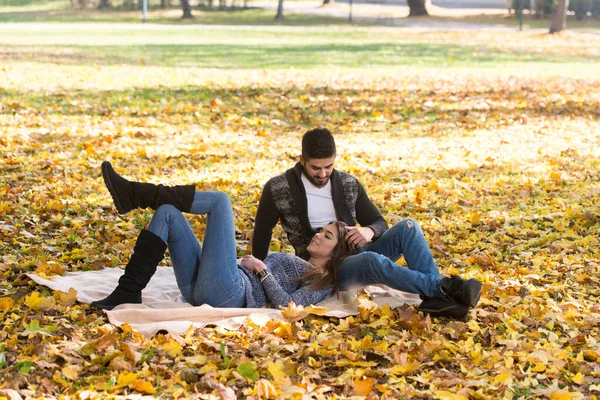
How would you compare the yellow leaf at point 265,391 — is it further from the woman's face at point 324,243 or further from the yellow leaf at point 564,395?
the woman's face at point 324,243

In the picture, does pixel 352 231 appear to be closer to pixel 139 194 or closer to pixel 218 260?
pixel 218 260

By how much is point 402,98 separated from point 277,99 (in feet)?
7.50

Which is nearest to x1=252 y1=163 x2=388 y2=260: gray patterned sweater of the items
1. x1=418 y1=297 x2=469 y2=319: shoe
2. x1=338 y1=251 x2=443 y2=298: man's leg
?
x1=338 y1=251 x2=443 y2=298: man's leg

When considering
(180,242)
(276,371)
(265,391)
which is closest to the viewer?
(265,391)

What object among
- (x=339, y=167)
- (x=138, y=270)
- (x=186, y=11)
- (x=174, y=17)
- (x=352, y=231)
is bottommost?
(x=339, y=167)

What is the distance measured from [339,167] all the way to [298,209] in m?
4.98

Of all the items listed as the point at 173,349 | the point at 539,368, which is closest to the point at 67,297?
the point at 173,349

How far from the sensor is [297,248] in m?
6.01

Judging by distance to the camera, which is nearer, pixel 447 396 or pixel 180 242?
pixel 447 396

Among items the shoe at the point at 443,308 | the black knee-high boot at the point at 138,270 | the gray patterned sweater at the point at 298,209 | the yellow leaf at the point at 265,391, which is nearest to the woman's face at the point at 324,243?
the gray patterned sweater at the point at 298,209

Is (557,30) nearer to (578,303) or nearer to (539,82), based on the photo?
(539,82)

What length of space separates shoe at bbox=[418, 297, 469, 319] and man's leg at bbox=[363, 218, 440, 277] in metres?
0.21

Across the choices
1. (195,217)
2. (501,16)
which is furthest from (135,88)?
(501,16)

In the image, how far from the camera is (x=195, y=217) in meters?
8.23
